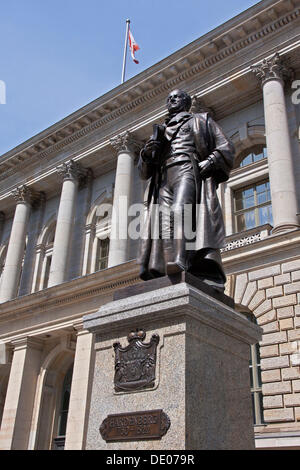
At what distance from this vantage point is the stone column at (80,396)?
19.4 metres

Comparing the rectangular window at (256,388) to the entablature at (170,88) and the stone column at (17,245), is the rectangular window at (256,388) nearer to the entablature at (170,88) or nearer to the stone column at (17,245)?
the entablature at (170,88)

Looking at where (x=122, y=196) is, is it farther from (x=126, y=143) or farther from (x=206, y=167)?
(x=206, y=167)

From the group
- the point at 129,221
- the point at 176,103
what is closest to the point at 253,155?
the point at 129,221

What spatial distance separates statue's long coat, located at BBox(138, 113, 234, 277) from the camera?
6090mm

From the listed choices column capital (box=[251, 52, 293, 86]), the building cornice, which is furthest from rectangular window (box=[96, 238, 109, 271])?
column capital (box=[251, 52, 293, 86])

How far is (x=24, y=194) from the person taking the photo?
102 feet

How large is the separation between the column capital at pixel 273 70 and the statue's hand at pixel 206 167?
16151 millimetres

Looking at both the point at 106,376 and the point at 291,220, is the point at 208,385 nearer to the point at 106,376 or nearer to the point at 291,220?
the point at 106,376

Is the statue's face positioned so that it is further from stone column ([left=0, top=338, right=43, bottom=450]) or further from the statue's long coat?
stone column ([left=0, top=338, right=43, bottom=450])

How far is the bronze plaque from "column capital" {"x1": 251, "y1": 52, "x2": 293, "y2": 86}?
18.8m

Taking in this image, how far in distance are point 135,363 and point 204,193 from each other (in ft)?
7.77

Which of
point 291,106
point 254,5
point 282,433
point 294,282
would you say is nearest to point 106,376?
point 282,433

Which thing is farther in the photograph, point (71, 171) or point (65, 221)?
point (71, 171)

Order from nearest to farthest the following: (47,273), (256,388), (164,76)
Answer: (256,388), (164,76), (47,273)
